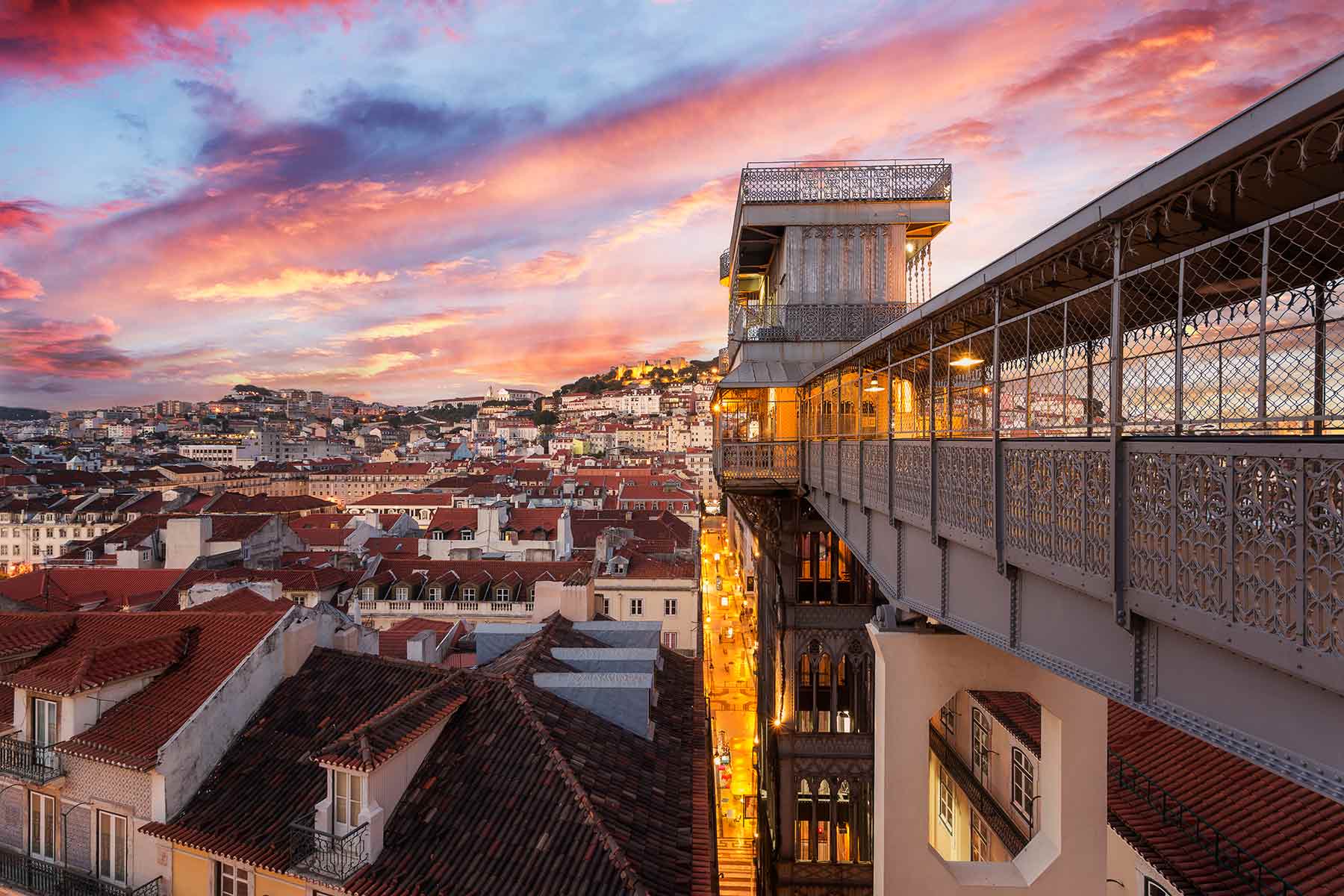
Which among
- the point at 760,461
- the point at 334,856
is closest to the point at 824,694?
the point at 760,461

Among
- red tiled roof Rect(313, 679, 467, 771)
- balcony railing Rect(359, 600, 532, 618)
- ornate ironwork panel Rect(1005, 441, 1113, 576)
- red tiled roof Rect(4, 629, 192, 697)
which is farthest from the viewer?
balcony railing Rect(359, 600, 532, 618)

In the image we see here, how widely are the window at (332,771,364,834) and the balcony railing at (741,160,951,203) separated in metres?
13.6

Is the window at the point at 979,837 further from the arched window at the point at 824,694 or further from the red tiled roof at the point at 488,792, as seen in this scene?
the red tiled roof at the point at 488,792

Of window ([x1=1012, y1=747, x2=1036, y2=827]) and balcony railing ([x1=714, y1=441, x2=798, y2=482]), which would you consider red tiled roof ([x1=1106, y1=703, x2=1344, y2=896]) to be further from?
balcony railing ([x1=714, y1=441, x2=798, y2=482])

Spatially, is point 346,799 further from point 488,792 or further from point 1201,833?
point 1201,833

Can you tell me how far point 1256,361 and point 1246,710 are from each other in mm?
1521

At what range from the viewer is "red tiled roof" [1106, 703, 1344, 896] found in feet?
21.2

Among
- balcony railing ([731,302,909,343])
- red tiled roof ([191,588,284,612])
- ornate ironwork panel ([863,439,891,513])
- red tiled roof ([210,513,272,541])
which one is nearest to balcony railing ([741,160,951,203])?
balcony railing ([731,302,909,343])

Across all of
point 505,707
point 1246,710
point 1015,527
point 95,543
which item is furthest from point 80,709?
point 95,543

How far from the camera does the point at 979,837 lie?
43.7ft

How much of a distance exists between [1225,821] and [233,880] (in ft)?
41.2

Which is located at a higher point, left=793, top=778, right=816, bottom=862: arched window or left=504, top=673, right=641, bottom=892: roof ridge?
left=504, top=673, right=641, bottom=892: roof ridge

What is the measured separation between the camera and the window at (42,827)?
11.6m

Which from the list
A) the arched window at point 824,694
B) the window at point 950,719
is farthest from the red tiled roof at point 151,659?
the window at point 950,719
